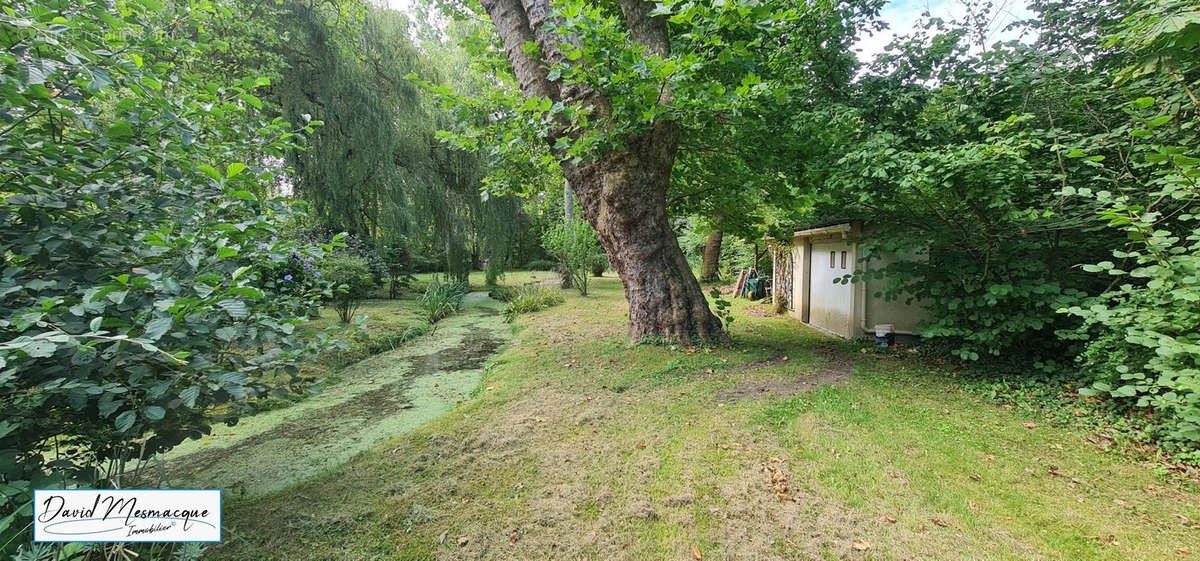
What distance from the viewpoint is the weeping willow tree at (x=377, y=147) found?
9398 millimetres

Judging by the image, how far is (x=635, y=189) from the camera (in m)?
5.18

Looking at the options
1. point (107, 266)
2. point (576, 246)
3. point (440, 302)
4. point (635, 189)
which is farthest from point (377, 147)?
point (107, 266)

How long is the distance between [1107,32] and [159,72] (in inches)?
266

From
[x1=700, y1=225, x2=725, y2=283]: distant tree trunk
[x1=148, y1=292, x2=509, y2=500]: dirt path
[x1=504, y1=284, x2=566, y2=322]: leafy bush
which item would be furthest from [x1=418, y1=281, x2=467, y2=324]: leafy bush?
[x1=700, y1=225, x2=725, y2=283]: distant tree trunk

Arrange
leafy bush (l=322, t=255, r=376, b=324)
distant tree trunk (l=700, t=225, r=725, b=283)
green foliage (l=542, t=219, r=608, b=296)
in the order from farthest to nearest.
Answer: distant tree trunk (l=700, t=225, r=725, b=283)
green foliage (l=542, t=219, r=608, b=296)
leafy bush (l=322, t=255, r=376, b=324)

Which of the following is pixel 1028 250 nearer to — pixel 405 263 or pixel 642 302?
pixel 642 302

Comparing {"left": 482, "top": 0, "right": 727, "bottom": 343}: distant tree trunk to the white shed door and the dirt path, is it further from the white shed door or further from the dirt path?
the white shed door

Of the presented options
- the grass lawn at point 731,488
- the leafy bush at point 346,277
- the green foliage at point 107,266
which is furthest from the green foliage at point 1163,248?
the leafy bush at point 346,277

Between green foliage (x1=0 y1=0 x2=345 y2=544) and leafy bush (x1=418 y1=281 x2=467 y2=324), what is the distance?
279 inches

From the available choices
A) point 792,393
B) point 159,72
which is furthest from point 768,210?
point 159,72

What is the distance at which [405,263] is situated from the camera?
1249 centimetres

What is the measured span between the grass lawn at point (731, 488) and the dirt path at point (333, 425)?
0.39 meters

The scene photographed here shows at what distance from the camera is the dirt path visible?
9.11 feet

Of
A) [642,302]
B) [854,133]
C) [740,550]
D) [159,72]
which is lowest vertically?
[740,550]
